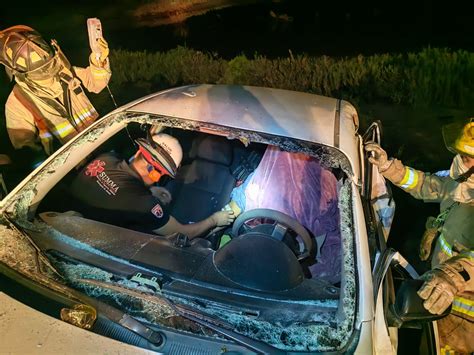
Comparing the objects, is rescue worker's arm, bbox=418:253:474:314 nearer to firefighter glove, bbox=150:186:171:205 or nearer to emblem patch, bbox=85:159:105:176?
firefighter glove, bbox=150:186:171:205

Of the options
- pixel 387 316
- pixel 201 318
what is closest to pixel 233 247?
pixel 201 318

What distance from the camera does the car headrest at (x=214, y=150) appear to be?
3.44m

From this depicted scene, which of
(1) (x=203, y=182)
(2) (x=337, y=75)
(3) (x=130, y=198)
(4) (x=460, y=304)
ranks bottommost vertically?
(2) (x=337, y=75)

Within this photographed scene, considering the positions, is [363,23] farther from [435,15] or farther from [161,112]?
[161,112]

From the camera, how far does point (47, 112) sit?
12.9 ft

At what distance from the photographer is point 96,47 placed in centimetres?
399

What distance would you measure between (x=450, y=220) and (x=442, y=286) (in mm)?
644

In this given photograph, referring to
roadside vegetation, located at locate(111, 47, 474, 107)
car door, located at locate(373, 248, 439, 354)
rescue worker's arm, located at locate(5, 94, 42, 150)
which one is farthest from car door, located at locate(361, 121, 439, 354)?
roadside vegetation, located at locate(111, 47, 474, 107)

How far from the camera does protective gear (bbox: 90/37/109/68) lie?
4004mm

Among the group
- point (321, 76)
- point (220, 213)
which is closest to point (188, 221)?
point (220, 213)

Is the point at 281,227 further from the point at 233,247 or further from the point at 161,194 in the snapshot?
the point at 161,194

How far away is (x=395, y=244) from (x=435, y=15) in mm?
9948

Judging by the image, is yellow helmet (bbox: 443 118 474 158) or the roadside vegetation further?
the roadside vegetation

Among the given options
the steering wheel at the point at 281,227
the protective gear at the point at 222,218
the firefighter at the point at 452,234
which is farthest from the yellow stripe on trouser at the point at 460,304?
the protective gear at the point at 222,218
